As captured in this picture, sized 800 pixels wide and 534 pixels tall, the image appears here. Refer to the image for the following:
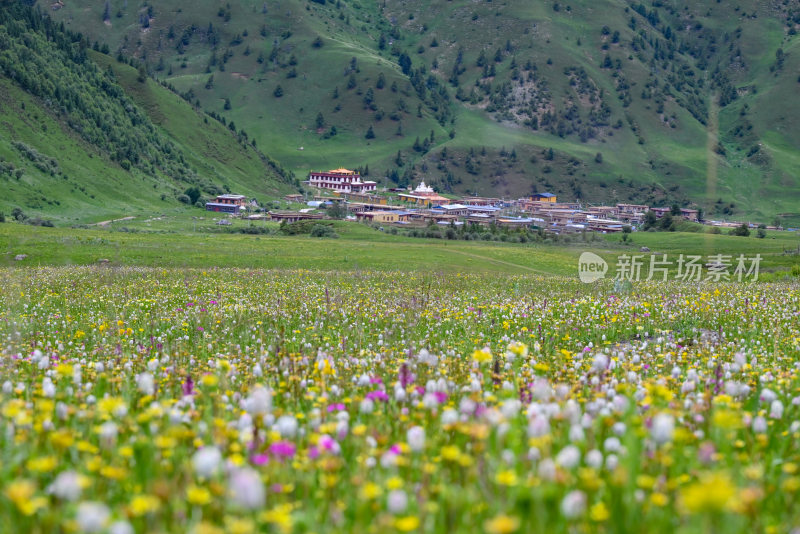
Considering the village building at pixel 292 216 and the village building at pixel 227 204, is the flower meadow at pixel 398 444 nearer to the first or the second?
the village building at pixel 292 216

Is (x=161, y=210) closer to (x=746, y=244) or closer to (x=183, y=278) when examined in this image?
(x=746, y=244)

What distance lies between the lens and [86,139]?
145m

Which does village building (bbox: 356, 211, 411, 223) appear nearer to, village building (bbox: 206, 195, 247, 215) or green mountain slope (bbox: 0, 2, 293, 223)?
village building (bbox: 206, 195, 247, 215)

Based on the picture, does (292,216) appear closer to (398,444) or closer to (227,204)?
(227,204)

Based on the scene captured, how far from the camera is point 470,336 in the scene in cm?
1388

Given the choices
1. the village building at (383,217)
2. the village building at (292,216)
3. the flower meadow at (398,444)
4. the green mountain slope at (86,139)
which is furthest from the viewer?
the village building at (383,217)

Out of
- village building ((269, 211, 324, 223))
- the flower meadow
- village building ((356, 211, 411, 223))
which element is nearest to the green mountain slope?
village building ((269, 211, 324, 223))

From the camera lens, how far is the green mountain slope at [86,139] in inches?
4630

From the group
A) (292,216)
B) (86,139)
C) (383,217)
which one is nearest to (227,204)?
(292,216)

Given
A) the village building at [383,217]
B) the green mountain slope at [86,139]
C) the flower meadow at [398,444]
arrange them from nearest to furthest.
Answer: the flower meadow at [398,444] → the green mountain slope at [86,139] → the village building at [383,217]

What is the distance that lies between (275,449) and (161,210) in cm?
13598

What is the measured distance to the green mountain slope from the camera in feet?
386

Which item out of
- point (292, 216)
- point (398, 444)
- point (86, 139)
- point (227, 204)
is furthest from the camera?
point (227, 204)

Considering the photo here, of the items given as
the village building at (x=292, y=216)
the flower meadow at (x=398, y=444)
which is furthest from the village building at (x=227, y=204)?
the flower meadow at (x=398, y=444)
